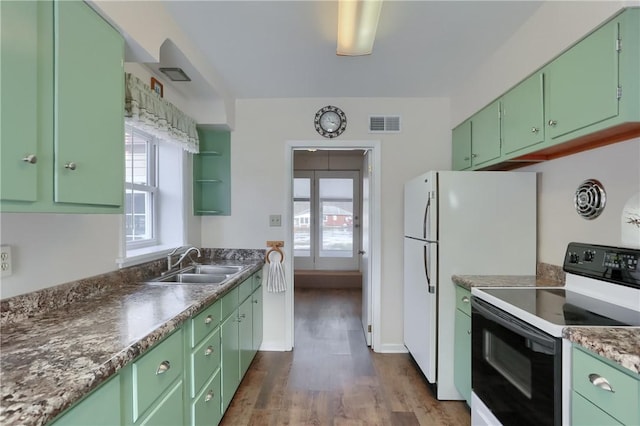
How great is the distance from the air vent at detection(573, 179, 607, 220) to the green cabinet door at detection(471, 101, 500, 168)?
0.53 meters

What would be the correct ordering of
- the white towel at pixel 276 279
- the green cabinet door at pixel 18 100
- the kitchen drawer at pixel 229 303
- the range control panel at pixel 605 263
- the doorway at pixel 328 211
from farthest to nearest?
the doorway at pixel 328 211
the white towel at pixel 276 279
the kitchen drawer at pixel 229 303
the range control panel at pixel 605 263
the green cabinet door at pixel 18 100

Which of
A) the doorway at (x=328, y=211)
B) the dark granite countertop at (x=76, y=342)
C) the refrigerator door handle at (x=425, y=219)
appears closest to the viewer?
the dark granite countertop at (x=76, y=342)

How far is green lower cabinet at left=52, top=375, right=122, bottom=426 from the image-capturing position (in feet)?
2.76

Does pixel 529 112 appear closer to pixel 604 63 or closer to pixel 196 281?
pixel 604 63

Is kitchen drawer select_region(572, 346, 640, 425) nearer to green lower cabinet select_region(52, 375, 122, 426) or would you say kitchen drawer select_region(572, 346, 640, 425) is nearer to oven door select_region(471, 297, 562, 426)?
oven door select_region(471, 297, 562, 426)

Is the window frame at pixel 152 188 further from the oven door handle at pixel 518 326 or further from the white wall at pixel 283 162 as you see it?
the oven door handle at pixel 518 326

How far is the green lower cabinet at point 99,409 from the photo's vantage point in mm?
841

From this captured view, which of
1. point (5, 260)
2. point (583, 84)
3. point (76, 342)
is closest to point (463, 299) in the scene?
point (583, 84)

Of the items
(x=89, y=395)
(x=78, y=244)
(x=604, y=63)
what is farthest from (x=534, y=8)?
(x=78, y=244)

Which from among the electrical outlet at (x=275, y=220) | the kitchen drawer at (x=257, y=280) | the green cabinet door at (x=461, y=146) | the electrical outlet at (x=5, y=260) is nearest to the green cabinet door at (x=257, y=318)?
the kitchen drawer at (x=257, y=280)

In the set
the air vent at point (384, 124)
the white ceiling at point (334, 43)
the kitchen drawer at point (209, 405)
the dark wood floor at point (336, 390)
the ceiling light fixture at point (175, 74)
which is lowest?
the dark wood floor at point (336, 390)

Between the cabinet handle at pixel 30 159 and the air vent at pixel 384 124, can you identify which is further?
the air vent at pixel 384 124

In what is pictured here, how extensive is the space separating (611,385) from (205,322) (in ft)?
5.58

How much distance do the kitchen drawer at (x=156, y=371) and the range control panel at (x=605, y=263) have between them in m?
2.00
